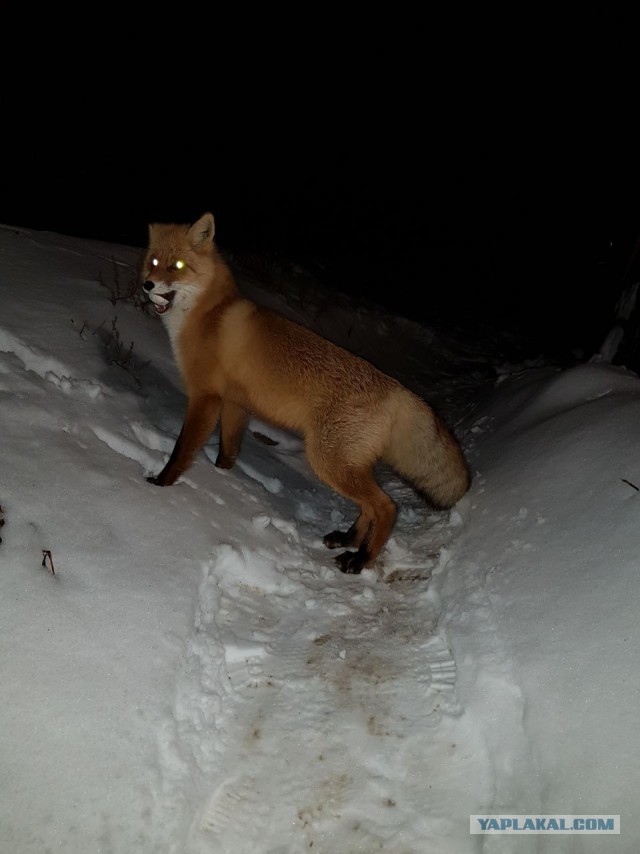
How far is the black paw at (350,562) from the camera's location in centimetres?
316

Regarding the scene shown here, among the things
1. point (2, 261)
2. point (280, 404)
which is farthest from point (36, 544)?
point (2, 261)

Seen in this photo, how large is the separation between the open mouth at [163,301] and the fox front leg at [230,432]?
2.56 ft

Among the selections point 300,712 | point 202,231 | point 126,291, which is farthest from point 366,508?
point 126,291

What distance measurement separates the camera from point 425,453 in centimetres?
335

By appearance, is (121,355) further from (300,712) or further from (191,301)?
(300,712)

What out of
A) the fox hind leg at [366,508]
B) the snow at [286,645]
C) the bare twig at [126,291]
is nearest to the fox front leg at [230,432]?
the snow at [286,645]

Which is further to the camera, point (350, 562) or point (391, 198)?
point (391, 198)

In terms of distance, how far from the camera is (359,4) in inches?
675

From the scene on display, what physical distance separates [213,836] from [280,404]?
2.16m

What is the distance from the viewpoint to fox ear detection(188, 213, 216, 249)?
3.45 m

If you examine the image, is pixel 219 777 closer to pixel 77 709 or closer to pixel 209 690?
pixel 209 690

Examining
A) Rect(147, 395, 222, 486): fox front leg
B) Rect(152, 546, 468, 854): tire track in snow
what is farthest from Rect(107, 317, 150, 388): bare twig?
Rect(152, 546, 468, 854): tire track in snow

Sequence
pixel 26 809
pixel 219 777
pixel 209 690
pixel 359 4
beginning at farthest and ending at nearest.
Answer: pixel 359 4 < pixel 209 690 < pixel 219 777 < pixel 26 809

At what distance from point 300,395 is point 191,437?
0.72 metres
